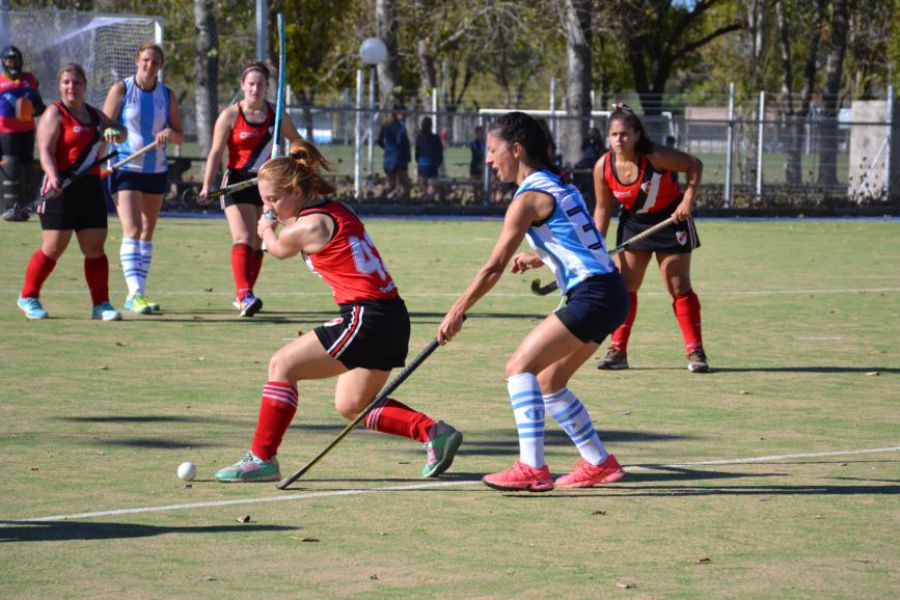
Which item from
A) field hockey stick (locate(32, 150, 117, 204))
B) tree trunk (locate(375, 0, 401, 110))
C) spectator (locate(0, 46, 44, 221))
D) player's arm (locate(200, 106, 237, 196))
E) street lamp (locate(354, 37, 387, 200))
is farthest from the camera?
tree trunk (locate(375, 0, 401, 110))

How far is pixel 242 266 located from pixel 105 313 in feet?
3.97

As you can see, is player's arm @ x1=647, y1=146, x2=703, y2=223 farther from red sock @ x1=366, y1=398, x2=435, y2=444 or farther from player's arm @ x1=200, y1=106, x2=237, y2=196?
player's arm @ x1=200, y1=106, x2=237, y2=196

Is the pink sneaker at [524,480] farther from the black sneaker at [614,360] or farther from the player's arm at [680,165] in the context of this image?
the black sneaker at [614,360]

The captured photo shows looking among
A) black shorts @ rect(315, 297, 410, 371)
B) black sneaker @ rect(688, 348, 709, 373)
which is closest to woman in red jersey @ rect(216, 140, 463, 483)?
black shorts @ rect(315, 297, 410, 371)

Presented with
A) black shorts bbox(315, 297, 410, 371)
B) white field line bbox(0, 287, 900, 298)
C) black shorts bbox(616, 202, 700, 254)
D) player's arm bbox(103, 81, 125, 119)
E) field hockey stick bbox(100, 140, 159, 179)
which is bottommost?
white field line bbox(0, 287, 900, 298)

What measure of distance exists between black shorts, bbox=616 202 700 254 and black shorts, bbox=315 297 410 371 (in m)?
3.95

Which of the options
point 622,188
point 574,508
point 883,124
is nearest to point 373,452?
point 574,508

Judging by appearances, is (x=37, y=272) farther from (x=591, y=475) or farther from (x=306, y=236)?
(x=591, y=475)

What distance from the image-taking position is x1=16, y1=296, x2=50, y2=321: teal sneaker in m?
12.9

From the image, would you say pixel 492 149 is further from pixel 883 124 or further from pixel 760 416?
pixel 883 124

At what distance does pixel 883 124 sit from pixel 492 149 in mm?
26622

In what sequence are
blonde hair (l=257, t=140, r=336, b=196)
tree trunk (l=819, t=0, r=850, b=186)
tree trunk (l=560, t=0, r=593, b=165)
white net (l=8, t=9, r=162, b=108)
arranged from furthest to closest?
tree trunk (l=819, t=0, r=850, b=186) < tree trunk (l=560, t=0, r=593, b=165) < white net (l=8, t=9, r=162, b=108) < blonde hair (l=257, t=140, r=336, b=196)

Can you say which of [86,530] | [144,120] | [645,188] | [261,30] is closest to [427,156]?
[261,30]

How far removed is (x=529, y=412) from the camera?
22.4 ft
